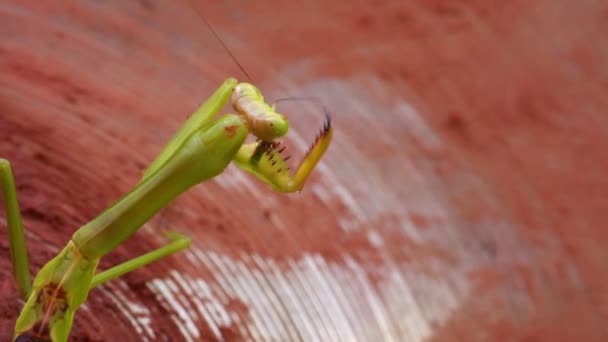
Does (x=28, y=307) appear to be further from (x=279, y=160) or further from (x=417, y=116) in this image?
(x=417, y=116)

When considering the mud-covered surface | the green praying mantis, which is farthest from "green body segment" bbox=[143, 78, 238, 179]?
the mud-covered surface

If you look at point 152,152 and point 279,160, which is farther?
point 152,152

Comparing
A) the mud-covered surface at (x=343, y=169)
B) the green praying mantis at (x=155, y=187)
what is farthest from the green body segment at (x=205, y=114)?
the mud-covered surface at (x=343, y=169)

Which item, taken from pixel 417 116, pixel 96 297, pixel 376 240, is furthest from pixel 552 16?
pixel 96 297

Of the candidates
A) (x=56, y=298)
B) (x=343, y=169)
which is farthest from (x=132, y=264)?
(x=343, y=169)

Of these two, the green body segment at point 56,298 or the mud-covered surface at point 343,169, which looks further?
the mud-covered surface at point 343,169

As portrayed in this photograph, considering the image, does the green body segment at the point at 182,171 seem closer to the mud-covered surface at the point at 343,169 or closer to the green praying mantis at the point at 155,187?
the green praying mantis at the point at 155,187
